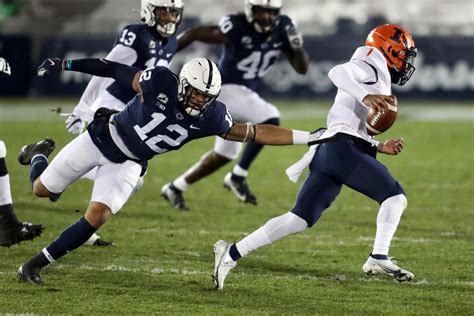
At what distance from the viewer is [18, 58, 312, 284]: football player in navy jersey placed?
5.41 m

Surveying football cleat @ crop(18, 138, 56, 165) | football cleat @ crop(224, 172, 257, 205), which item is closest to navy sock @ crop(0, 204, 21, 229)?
football cleat @ crop(18, 138, 56, 165)

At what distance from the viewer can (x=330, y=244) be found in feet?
23.3

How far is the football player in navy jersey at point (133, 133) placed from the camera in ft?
17.7

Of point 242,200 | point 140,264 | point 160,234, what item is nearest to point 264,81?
point 242,200

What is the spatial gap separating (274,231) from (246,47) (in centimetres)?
363

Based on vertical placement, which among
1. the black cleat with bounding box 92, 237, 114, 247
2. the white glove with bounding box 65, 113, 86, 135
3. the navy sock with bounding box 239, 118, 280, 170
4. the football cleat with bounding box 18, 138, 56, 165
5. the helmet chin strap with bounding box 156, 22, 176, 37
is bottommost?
the navy sock with bounding box 239, 118, 280, 170

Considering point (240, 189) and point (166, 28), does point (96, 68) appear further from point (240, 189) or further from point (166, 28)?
point (240, 189)

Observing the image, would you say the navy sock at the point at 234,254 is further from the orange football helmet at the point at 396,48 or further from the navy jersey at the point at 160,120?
the orange football helmet at the point at 396,48

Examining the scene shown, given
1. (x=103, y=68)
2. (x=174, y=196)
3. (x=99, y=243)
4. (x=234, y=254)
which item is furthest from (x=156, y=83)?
(x=174, y=196)

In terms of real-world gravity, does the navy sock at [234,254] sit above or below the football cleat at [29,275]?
above

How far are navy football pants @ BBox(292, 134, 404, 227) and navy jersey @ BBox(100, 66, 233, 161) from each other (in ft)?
1.86

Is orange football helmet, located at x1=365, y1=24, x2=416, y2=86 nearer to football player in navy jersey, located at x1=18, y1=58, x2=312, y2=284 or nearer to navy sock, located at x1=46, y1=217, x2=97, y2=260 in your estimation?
football player in navy jersey, located at x1=18, y1=58, x2=312, y2=284

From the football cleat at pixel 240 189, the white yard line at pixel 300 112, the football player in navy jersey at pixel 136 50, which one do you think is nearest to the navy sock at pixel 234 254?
the football player in navy jersey at pixel 136 50

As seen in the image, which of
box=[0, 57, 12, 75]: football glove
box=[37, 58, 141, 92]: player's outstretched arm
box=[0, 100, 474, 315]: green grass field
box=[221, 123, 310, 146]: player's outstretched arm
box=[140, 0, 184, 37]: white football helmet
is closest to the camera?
box=[0, 100, 474, 315]: green grass field
